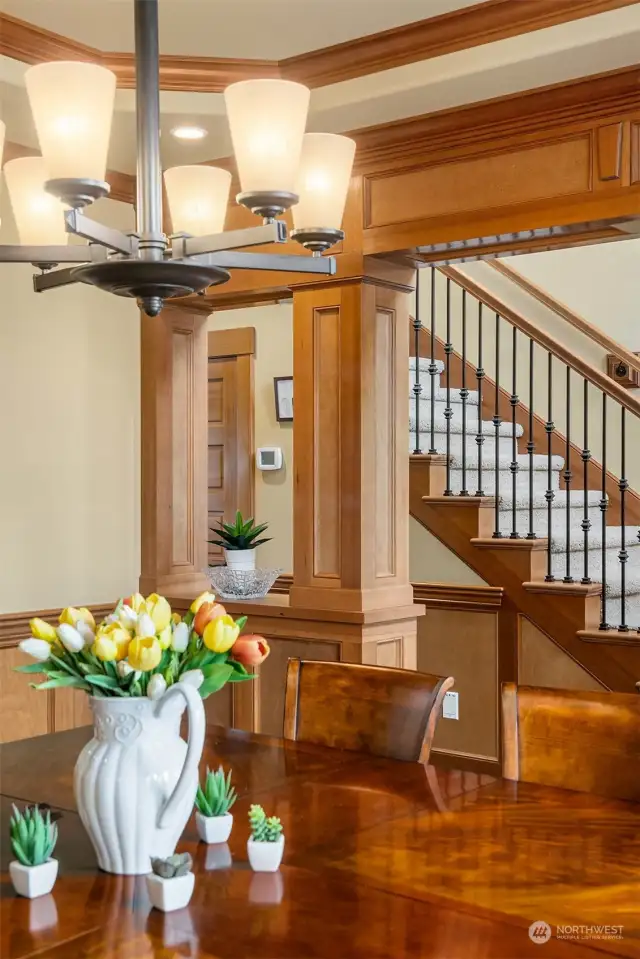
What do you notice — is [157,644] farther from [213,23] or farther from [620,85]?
[620,85]

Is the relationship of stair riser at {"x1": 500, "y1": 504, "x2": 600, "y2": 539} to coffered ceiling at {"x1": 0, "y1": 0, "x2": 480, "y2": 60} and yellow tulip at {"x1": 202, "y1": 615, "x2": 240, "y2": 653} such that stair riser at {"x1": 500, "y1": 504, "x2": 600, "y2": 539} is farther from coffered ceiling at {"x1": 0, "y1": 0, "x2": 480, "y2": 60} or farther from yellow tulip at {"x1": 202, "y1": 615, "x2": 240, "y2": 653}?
yellow tulip at {"x1": 202, "y1": 615, "x2": 240, "y2": 653}

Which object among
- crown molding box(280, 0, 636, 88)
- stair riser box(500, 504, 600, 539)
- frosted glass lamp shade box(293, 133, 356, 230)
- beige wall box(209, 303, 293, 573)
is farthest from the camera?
beige wall box(209, 303, 293, 573)

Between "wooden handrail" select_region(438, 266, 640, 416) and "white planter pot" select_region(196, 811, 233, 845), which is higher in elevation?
"wooden handrail" select_region(438, 266, 640, 416)

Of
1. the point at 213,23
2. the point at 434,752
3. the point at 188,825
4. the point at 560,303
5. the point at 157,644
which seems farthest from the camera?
the point at 560,303

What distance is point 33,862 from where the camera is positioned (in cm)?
137

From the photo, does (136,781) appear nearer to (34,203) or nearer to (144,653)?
(144,653)

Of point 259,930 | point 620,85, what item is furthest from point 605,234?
point 259,930

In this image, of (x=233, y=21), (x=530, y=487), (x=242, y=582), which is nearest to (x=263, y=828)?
(x=233, y=21)

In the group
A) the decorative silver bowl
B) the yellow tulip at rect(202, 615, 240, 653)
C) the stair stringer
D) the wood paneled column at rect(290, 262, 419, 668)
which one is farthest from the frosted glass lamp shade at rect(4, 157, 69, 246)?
the stair stringer

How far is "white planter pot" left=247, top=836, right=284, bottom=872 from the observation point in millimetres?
1438

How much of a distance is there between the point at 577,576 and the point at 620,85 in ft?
8.24

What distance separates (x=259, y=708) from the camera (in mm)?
3680

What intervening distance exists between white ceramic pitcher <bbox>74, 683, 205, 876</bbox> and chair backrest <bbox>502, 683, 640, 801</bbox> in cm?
82

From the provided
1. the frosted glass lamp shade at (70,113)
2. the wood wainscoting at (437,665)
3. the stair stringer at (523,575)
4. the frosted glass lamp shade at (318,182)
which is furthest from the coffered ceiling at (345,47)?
the stair stringer at (523,575)
